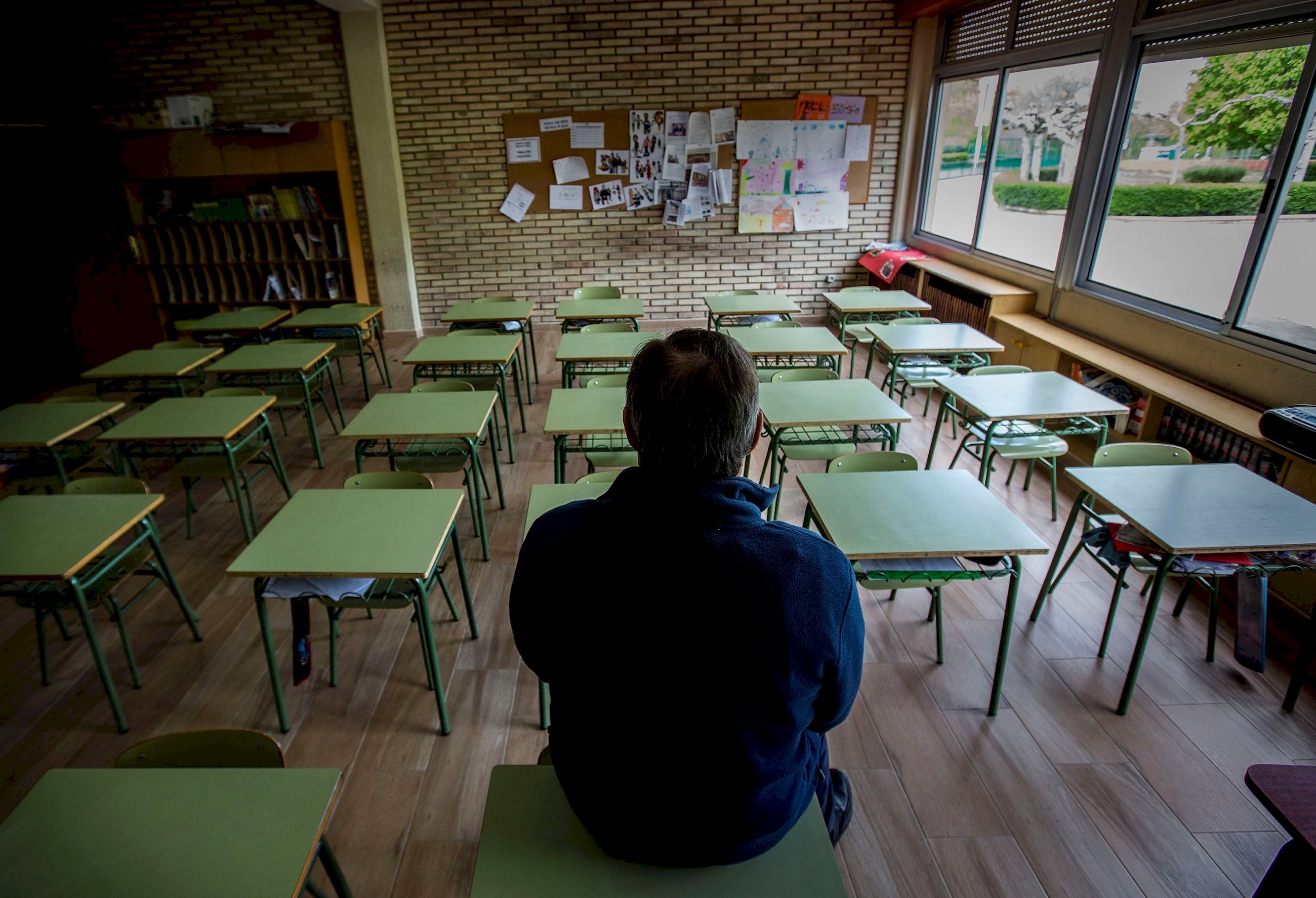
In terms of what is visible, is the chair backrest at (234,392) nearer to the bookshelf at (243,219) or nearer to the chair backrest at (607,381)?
the chair backrest at (607,381)

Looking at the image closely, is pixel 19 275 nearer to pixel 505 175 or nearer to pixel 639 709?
pixel 505 175

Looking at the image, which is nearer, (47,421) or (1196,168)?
(47,421)

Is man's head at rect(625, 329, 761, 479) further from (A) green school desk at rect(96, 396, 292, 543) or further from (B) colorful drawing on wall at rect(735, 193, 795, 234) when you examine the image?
(B) colorful drawing on wall at rect(735, 193, 795, 234)

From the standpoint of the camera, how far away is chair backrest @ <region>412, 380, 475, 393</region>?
3.79 m

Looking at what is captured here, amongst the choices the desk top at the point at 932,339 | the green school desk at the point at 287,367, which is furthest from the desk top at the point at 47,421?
the desk top at the point at 932,339

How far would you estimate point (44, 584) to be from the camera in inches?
102

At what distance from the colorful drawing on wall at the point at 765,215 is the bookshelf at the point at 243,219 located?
4106 millimetres

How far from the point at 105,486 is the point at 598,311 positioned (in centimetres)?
335

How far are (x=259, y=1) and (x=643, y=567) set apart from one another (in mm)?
8138

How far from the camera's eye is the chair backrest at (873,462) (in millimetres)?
2875

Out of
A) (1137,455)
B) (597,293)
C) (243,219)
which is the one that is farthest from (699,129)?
(1137,455)

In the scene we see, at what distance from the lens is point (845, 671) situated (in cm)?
117

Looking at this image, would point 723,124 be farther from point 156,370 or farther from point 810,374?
point 156,370

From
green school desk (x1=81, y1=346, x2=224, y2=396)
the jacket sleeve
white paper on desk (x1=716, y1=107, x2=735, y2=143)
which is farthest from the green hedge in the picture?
green school desk (x1=81, y1=346, x2=224, y2=396)
